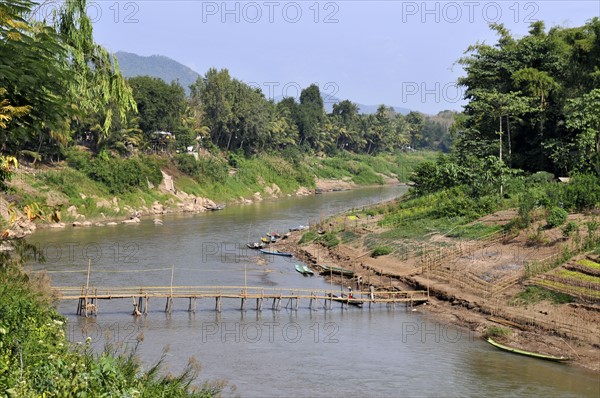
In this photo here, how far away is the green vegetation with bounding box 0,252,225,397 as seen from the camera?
10469 millimetres

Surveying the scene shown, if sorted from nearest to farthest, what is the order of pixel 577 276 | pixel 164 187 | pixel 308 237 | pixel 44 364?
pixel 44 364 < pixel 577 276 < pixel 308 237 < pixel 164 187

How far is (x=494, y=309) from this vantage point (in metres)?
33.8

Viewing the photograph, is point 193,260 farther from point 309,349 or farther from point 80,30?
point 80,30

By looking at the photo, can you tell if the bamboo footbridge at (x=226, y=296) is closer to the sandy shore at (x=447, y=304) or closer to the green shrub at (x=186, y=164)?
the sandy shore at (x=447, y=304)

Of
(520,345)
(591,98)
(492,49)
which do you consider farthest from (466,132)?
(520,345)

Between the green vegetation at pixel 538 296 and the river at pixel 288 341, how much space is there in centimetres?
365

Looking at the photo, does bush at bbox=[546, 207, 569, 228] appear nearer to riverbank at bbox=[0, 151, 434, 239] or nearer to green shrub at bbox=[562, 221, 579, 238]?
green shrub at bbox=[562, 221, 579, 238]

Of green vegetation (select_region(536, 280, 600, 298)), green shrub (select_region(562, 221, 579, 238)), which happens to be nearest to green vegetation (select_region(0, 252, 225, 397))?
green vegetation (select_region(536, 280, 600, 298))

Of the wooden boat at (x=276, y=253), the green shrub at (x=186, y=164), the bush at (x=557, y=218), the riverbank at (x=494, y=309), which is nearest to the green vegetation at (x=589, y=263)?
the riverbank at (x=494, y=309)

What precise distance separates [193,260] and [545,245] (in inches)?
859

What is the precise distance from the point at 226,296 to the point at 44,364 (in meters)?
23.1

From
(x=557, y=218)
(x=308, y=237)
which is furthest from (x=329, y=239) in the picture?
(x=557, y=218)

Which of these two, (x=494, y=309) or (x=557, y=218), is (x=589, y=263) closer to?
(x=494, y=309)

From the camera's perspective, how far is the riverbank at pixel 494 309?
29305 mm
